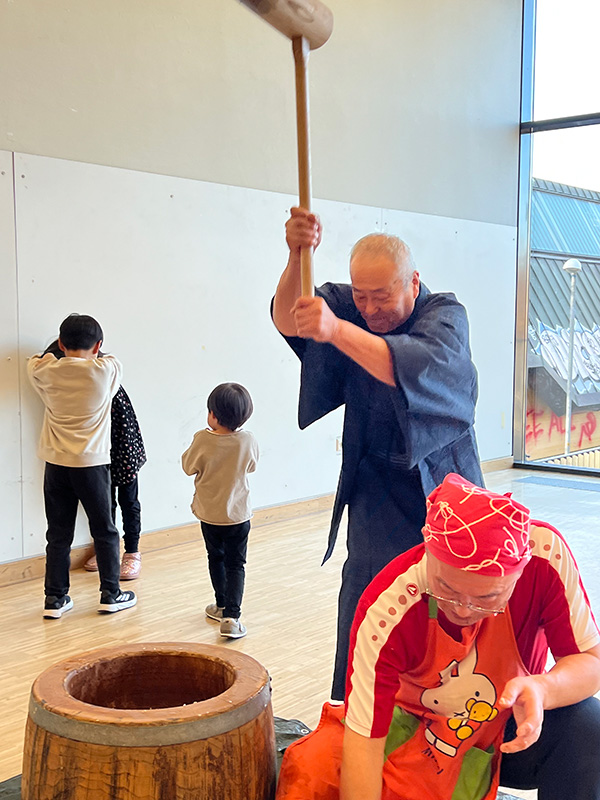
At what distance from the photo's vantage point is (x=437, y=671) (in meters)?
1.35

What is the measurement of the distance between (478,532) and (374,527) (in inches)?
25.4

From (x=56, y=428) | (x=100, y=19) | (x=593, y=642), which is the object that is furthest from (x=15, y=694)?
(x=100, y=19)

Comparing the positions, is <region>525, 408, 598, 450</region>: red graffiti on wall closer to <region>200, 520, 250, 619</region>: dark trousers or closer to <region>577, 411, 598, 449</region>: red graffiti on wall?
<region>577, 411, 598, 449</region>: red graffiti on wall

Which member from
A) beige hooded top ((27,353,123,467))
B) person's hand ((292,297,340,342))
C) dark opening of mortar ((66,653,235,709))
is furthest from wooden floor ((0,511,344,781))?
person's hand ((292,297,340,342))

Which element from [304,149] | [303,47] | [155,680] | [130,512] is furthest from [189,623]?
[303,47]

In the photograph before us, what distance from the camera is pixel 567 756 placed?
1314 millimetres

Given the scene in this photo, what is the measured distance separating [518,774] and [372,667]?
1.17 ft

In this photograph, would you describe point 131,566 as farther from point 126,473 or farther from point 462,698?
point 462,698

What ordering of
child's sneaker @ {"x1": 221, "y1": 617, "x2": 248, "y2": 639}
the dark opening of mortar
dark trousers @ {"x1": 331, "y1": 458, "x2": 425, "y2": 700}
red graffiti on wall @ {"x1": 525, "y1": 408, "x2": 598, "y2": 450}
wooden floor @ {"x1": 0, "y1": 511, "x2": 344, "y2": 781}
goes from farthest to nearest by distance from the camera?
1. red graffiti on wall @ {"x1": 525, "y1": 408, "x2": 598, "y2": 450}
2. child's sneaker @ {"x1": 221, "y1": 617, "x2": 248, "y2": 639}
3. wooden floor @ {"x1": 0, "y1": 511, "x2": 344, "y2": 781}
4. dark trousers @ {"x1": 331, "y1": 458, "x2": 425, "y2": 700}
5. the dark opening of mortar

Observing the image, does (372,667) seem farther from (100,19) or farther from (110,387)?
(100,19)

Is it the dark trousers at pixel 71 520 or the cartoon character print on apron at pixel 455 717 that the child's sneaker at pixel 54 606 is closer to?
the dark trousers at pixel 71 520

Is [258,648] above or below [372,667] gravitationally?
below

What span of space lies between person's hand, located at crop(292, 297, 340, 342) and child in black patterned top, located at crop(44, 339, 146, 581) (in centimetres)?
236

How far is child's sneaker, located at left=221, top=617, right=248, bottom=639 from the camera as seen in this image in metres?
3.04
